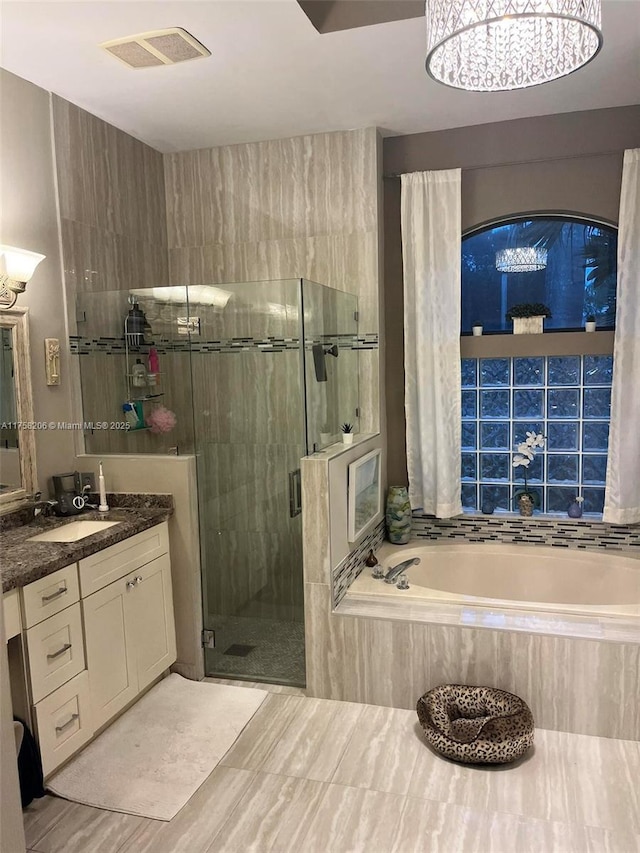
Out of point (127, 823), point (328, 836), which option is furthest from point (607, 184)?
point (127, 823)

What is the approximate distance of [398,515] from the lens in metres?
3.75

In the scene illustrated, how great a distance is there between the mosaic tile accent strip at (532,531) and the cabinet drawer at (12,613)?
2.39 metres

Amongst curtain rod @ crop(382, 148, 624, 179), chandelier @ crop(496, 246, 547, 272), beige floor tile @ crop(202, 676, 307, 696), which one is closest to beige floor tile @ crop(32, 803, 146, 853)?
beige floor tile @ crop(202, 676, 307, 696)

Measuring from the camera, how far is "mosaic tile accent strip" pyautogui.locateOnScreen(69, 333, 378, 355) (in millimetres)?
3011

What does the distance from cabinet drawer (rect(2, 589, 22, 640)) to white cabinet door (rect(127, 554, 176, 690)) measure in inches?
25.0

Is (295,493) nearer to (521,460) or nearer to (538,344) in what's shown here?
(521,460)

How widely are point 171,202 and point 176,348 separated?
1.29 m

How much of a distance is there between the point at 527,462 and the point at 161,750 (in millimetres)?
2453

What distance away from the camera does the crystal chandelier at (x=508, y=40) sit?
1.58m

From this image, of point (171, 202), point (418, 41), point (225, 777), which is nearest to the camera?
point (225, 777)

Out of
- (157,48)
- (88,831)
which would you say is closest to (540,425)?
(157,48)

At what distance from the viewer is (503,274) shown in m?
3.68

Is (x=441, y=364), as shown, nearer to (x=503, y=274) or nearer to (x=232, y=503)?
(x=503, y=274)

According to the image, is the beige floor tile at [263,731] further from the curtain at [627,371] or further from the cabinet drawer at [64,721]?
the curtain at [627,371]
